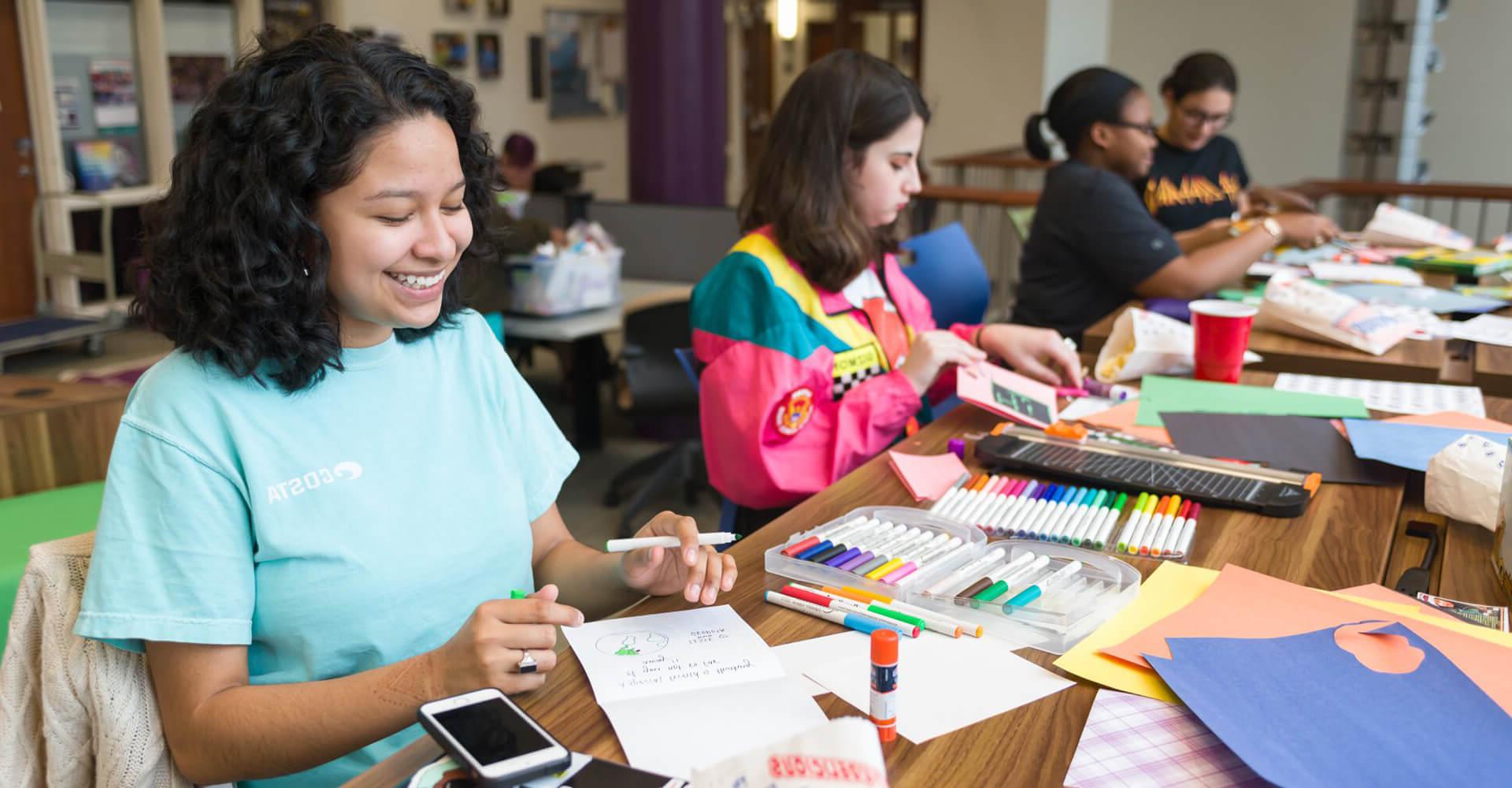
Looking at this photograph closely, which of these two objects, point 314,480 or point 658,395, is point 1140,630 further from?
point 658,395

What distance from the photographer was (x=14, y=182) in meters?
6.53

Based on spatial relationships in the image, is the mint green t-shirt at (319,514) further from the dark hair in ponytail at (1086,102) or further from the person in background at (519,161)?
Answer: the person in background at (519,161)

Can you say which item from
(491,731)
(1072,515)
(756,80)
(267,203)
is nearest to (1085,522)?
(1072,515)

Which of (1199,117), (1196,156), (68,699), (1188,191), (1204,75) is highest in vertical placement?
(1204,75)

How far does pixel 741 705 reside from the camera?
1.02 metres

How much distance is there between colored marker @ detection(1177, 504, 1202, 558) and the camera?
1351 mm

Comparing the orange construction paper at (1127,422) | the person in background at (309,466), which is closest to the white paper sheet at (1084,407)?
the orange construction paper at (1127,422)

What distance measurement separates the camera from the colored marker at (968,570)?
3.95 ft

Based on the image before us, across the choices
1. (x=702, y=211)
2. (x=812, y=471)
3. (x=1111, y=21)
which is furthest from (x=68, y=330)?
(x=1111, y=21)

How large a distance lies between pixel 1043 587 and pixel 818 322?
901 millimetres

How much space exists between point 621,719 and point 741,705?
103 millimetres

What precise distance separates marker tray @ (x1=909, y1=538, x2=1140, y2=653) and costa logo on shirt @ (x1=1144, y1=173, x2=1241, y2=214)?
9.28 feet

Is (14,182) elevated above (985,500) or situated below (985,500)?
above

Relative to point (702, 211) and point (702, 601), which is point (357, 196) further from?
point (702, 211)
